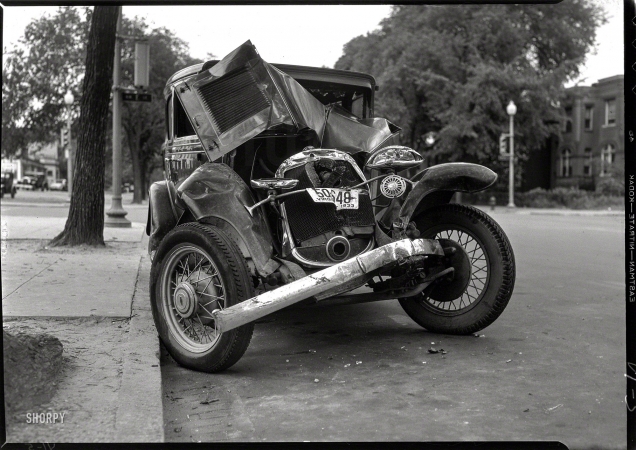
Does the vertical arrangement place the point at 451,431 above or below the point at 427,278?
below

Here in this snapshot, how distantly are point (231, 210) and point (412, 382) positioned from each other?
1411mm

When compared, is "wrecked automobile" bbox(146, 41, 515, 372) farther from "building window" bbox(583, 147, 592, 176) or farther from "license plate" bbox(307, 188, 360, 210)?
"building window" bbox(583, 147, 592, 176)

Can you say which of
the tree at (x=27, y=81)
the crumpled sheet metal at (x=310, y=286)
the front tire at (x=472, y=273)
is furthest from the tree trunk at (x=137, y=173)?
the crumpled sheet metal at (x=310, y=286)

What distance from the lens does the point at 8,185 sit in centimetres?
405

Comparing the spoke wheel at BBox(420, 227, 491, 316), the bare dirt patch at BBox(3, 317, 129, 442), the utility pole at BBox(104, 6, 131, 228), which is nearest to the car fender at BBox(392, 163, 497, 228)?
the spoke wheel at BBox(420, 227, 491, 316)

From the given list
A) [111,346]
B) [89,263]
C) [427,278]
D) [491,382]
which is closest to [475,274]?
[427,278]

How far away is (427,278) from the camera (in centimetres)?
412

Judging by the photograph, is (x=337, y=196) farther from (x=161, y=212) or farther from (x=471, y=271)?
(x=161, y=212)

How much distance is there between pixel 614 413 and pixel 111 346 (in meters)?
2.64

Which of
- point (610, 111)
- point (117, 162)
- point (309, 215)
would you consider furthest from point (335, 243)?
point (117, 162)

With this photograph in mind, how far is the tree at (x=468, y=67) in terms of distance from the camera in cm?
344

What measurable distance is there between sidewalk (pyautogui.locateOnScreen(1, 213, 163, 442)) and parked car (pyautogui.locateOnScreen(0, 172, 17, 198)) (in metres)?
0.44

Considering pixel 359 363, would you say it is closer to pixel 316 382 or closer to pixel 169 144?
pixel 316 382

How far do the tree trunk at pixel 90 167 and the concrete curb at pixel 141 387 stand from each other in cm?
415
